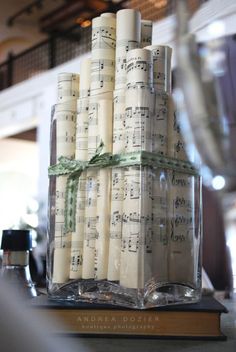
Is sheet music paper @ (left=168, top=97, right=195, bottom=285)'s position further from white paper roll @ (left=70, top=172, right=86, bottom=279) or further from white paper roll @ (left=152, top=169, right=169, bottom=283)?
white paper roll @ (left=70, top=172, right=86, bottom=279)

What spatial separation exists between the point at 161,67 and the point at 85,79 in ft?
0.38

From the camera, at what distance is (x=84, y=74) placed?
0.78 metres

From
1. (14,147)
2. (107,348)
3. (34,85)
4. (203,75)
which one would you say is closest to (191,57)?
(203,75)

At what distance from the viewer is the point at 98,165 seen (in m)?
0.70

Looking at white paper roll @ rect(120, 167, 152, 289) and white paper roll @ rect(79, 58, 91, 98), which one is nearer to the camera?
white paper roll @ rect(120, 167, 152, 289)

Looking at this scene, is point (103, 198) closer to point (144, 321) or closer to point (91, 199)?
point (91, 199)

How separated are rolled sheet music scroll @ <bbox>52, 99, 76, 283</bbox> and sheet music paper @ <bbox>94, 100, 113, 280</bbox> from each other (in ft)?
0.17

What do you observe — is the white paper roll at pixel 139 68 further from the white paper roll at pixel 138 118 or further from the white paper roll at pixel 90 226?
the white paper roll at pixel 90 226

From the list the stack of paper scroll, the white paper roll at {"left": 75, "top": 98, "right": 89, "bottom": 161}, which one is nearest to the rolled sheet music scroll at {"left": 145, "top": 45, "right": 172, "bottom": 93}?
the stack of paper scroll

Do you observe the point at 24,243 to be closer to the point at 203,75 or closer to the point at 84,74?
the point at 84,74

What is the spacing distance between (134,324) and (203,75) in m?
0.32

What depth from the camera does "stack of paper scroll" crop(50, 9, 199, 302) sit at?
0.65 metres

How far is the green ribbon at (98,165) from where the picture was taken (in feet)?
2.17

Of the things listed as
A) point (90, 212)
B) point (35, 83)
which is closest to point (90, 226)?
point (90, 212)
